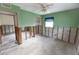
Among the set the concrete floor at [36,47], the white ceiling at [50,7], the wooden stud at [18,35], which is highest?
the white ceiling at [50,7]

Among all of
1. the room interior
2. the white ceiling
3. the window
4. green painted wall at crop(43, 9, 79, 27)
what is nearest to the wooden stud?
the room interior

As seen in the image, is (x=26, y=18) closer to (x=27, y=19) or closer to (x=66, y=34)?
(x=27, y=19)

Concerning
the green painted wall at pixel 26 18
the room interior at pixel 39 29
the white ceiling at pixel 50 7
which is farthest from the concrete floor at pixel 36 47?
the white ceiling at pixel 50 7

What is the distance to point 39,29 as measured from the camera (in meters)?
1.50

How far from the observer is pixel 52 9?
1384 mm

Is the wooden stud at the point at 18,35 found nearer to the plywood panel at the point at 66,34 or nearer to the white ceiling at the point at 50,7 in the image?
the white ceiling at the point at 50,7

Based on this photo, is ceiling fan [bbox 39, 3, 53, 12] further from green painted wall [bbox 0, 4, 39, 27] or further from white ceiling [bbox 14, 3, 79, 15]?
green painted wall [bbox 0, 4, 39, 27]

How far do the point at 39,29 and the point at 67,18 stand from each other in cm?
53

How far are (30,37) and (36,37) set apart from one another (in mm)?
112

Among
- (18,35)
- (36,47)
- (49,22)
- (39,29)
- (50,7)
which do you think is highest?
(50,7)

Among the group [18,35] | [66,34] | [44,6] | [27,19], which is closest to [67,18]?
[66,34]

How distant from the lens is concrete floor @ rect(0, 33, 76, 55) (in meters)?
1.35

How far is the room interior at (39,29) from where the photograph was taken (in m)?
1.32

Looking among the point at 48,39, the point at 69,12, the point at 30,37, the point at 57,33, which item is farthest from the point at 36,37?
the point at 69,12
